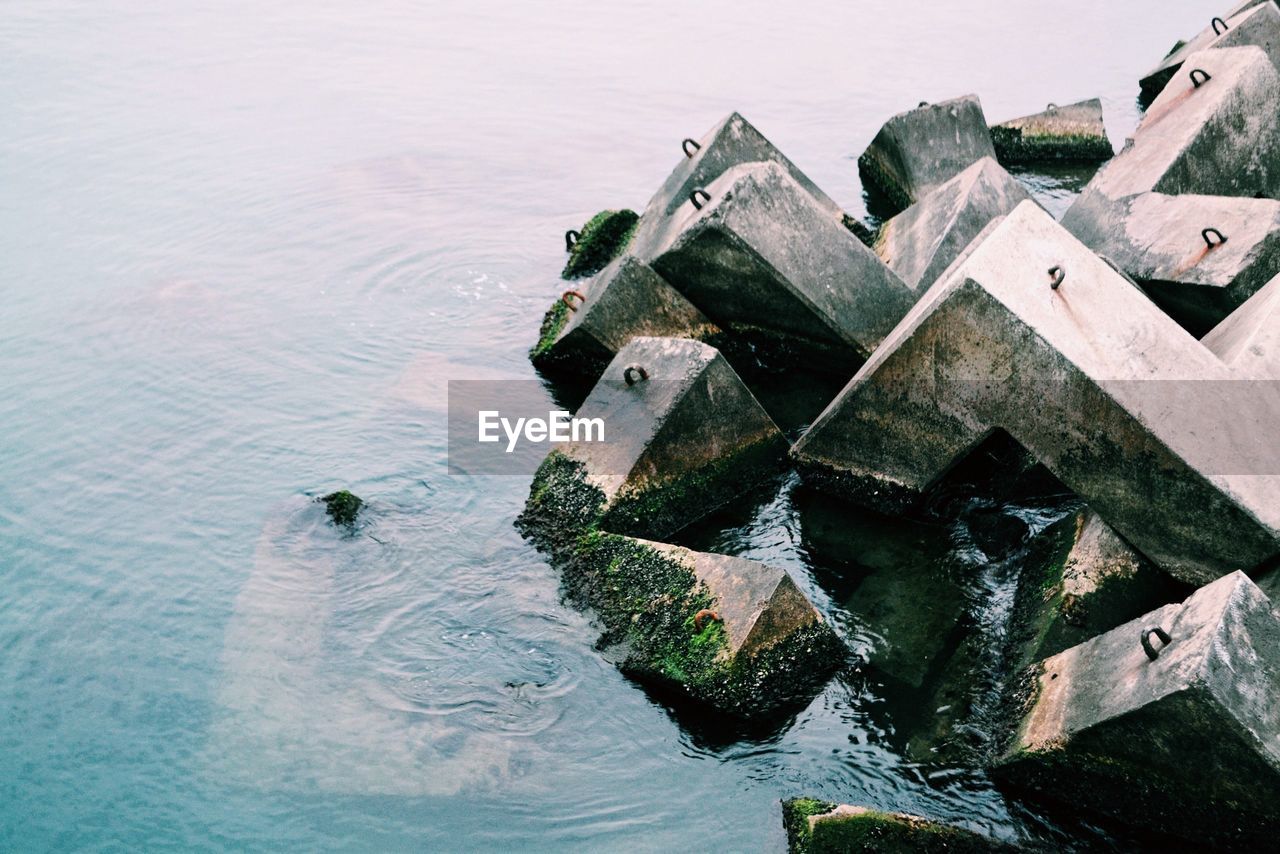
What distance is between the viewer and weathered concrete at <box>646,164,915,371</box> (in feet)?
26.1

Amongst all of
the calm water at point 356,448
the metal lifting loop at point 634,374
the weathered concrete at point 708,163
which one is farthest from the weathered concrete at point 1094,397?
the weathered concrete at point 708,163

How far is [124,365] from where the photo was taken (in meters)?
10.4

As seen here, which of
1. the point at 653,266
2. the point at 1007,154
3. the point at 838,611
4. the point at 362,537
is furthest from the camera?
the point at 1007,154

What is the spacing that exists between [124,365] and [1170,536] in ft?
28.5

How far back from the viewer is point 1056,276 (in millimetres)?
6055

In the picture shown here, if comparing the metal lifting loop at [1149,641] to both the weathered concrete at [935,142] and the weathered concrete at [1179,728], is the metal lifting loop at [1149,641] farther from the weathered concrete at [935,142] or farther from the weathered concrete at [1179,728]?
the weathered concrete at [935,142]

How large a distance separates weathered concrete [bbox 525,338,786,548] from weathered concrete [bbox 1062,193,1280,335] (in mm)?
3044

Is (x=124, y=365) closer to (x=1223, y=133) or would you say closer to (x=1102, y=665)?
(x=1102, y=665)

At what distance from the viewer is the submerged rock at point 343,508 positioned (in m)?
7.70

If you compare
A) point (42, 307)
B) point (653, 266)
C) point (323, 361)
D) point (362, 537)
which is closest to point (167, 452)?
point (323, 361)

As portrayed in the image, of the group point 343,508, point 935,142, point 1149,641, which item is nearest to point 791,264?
point 343,508

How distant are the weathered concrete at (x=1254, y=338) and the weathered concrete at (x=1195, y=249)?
81 cm

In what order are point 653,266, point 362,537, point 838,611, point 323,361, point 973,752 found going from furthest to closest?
point 323,361 → point 653,266 → point 362,537 → point 838,611 → point 973,752

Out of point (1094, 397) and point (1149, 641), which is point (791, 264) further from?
point (1149, 641)
